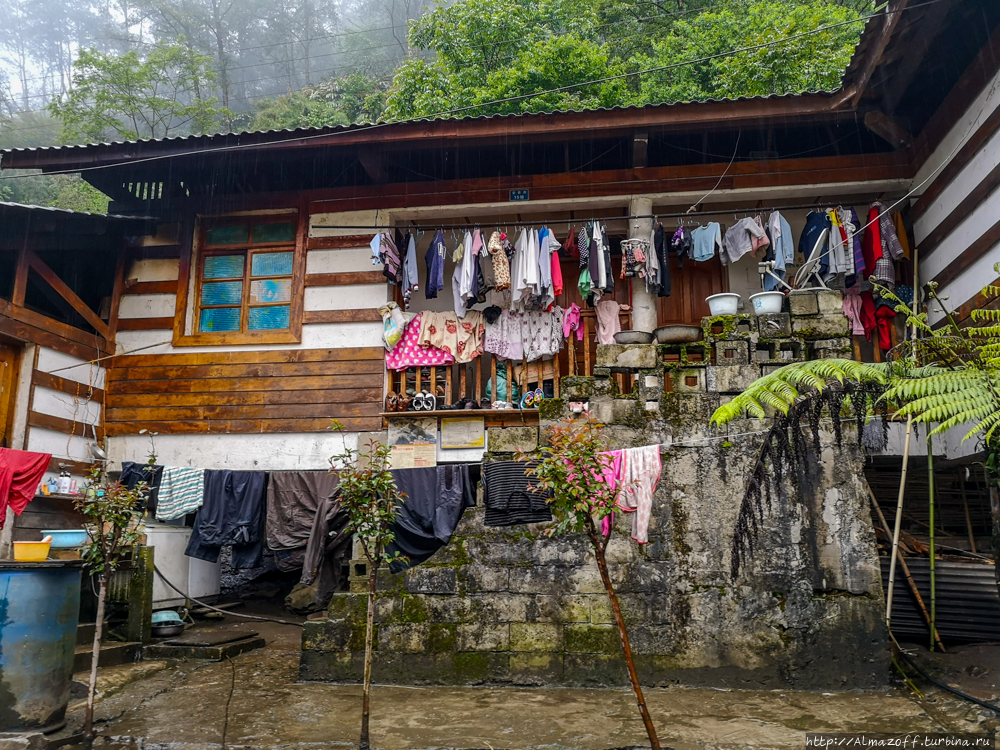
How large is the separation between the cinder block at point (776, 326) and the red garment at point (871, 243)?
113 inches

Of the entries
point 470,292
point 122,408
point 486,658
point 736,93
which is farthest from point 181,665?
point 736,93

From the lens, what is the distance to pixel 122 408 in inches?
441

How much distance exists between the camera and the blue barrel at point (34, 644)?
5836 millimetres

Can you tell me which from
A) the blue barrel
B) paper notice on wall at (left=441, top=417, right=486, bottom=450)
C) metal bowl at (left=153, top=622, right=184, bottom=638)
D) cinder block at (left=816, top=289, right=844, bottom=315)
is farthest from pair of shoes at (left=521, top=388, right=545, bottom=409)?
the blue barrel

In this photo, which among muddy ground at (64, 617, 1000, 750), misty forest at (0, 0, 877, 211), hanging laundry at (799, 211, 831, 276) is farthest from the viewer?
misty forest at (0, 0, 877, 211)

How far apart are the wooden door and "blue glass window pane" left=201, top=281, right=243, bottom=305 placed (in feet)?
8.95

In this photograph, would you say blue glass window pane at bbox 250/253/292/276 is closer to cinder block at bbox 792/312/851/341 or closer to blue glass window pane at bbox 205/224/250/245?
blue glass window pane at bbox 205/224/250/245

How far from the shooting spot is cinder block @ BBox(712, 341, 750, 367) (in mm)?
7852

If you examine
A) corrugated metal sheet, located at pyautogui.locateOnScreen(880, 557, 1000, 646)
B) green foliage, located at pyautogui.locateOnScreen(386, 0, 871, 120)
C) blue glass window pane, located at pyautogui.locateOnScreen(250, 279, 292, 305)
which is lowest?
corrugated metal sheet, located at pyautogui.locateOnScreen(880, 557, 1000, 646)

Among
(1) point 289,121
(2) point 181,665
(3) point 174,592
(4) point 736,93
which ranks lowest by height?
(2) point 181,665

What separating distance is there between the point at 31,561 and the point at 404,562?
11.4ft

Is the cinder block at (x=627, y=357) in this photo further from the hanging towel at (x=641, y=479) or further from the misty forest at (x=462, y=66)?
the misty forest at (x=462, y=66)

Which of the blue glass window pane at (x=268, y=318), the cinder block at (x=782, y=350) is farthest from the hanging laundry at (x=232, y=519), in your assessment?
the cinder block at (x=782, y=350)

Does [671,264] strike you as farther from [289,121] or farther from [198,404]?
[289,121]
